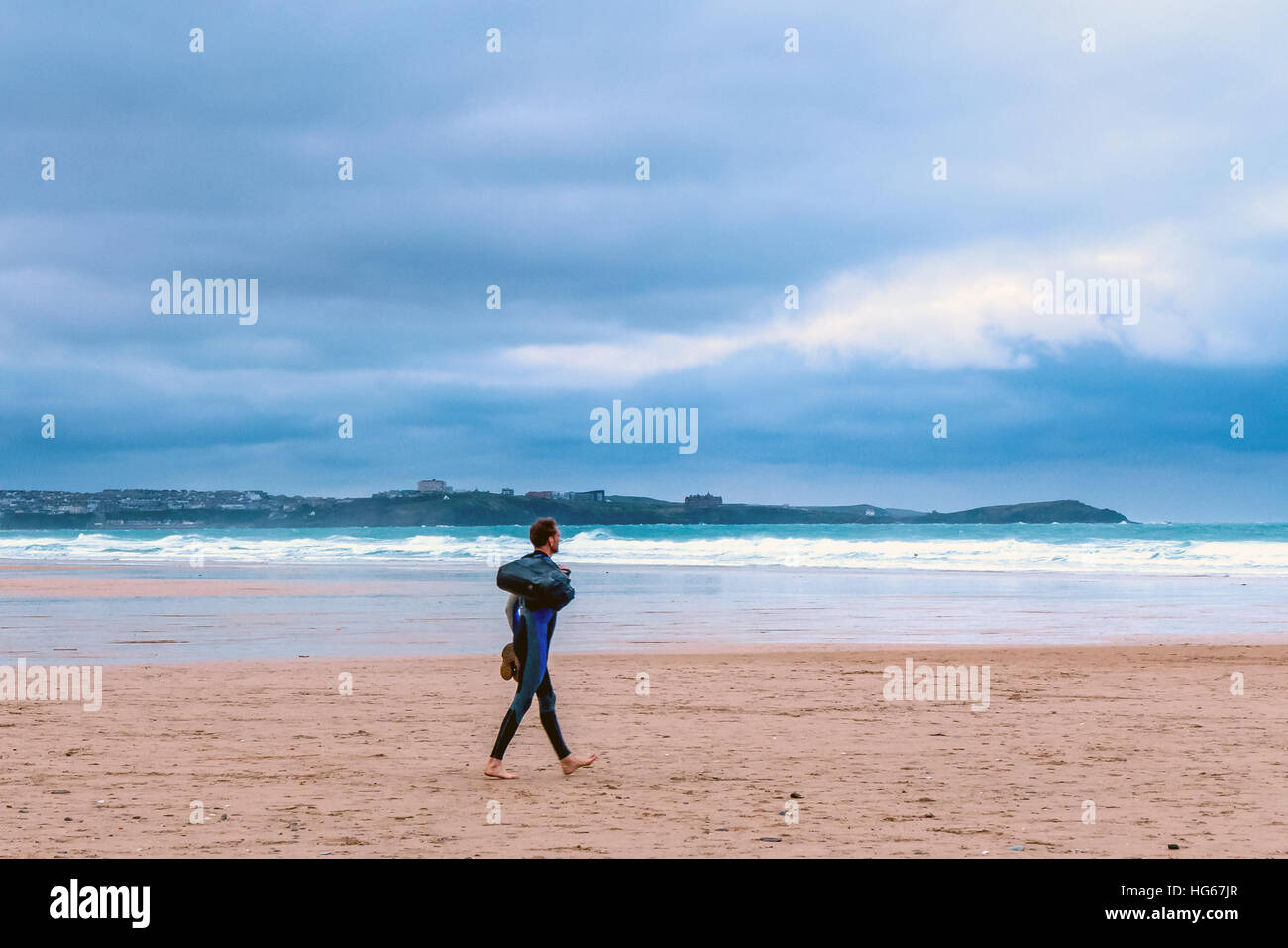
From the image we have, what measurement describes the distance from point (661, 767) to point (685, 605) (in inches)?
725

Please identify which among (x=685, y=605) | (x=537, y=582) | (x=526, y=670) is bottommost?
(x=685, y=605)

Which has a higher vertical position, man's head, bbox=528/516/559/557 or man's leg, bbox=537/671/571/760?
man's head, bbox=528/516/559/557

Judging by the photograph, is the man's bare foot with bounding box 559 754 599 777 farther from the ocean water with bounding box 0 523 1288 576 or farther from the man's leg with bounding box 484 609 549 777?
the ocean water with bounding box 0 523 1288 576

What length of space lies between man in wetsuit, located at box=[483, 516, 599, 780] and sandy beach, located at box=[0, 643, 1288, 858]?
28 centimetres

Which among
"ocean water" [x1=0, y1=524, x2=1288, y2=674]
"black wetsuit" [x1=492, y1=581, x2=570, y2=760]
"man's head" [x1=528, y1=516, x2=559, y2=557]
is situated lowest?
"ocean water" [x1=0, y1=524, x2=1288, y2=674]

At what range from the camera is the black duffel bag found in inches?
361

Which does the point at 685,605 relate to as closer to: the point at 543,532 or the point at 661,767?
the point at 661,767

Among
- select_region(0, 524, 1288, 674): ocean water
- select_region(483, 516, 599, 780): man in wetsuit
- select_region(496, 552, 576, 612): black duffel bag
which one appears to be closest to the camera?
Answer: select_region(496, 552, 576, 612): black duffel bag

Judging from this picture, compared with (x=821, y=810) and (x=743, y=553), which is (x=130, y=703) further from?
(x=743, y=553)

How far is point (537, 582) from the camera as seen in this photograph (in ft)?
30.1

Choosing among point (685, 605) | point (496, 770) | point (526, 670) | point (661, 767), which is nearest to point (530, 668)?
point (526, 670)

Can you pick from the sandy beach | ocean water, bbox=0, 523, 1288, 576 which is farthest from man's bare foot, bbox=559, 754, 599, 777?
ocean water, bbox=0, 523, 1288, 576

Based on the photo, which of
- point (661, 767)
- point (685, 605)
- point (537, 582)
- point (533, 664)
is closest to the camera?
point (537, 582)
